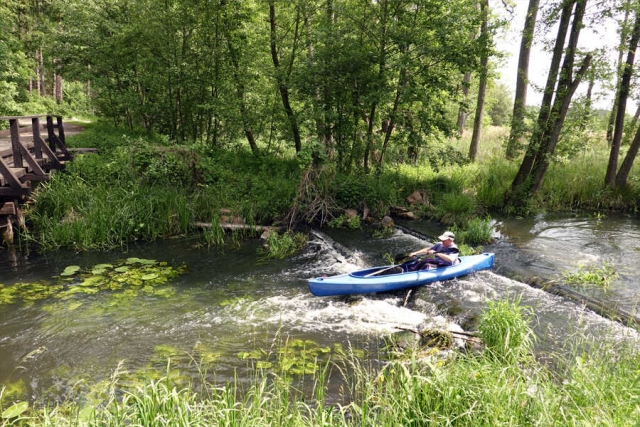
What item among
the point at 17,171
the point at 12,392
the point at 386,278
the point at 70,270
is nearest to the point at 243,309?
the point at 386,278

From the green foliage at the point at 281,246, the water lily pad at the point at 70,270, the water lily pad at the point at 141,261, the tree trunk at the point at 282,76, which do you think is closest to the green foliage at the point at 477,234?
Answer: the green foliage at the point at 281,246

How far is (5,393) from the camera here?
4.02m

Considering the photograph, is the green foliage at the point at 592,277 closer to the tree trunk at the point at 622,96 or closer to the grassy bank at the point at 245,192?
the grassy bank at the point at 245,192

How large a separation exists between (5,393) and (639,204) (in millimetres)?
15015

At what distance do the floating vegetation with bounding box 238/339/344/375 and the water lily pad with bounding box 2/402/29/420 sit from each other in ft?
6.74

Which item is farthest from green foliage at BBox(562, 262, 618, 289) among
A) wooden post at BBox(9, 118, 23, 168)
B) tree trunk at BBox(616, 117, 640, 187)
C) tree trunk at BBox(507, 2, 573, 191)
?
wooden post at BBox(9, 118, 23, 168)

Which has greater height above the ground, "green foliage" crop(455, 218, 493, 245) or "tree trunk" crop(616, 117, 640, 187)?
"tree trunk" crop(616, 117, 640, 187)

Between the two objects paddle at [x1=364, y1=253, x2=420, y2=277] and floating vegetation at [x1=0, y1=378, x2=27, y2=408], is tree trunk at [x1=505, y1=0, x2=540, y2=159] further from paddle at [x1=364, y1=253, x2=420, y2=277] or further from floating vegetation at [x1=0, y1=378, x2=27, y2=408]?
floating vegetation at [x1=0, y1=378, x2=27, y2=408]

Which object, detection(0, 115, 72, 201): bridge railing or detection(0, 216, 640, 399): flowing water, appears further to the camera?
detection(0, 115, 72, 201): bridge railing

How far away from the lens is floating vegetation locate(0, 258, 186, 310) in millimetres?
6469

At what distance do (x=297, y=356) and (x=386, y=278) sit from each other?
7.84ft

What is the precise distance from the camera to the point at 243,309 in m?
6.15

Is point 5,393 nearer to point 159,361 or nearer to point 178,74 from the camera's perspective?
point 159,361

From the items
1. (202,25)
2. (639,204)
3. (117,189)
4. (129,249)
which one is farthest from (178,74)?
(639,204)
